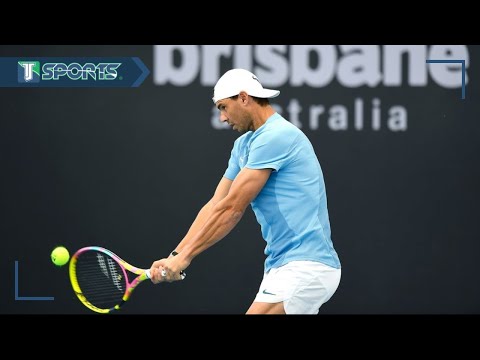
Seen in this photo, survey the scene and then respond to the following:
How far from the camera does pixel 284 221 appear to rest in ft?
16.1

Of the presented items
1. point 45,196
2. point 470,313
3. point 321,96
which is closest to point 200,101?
point 321,96

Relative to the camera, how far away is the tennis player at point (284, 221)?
15.8ft

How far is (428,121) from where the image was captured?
26.0ft

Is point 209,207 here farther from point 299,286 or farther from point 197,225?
point 299,286

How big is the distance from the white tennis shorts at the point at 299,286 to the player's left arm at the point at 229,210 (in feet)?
1.17

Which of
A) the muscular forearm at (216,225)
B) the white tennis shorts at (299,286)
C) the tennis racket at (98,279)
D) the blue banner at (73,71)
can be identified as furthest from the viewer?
the blue banner at (73,71)

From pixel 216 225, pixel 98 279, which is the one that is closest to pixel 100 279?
pixel 98 279

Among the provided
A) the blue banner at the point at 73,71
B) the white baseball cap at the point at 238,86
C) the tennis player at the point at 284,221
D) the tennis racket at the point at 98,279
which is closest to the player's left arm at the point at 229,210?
the tennis player at the point at 284,221

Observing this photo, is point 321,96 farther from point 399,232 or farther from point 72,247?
point 72,247

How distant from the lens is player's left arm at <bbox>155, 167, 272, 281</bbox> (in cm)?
488

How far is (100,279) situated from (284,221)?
158 cm

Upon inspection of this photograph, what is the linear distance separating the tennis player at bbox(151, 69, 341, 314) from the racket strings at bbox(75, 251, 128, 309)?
942mm

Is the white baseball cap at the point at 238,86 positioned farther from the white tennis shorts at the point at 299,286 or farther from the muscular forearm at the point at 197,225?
the white tennis shorts at the point at 299,286

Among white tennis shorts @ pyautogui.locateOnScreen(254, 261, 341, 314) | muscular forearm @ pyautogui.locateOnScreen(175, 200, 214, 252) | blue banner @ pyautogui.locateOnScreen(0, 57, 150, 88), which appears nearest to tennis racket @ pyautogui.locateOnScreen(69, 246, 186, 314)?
muscular forearm @ pyautogui.locateOnScreen(175, 200, 214, 252)
